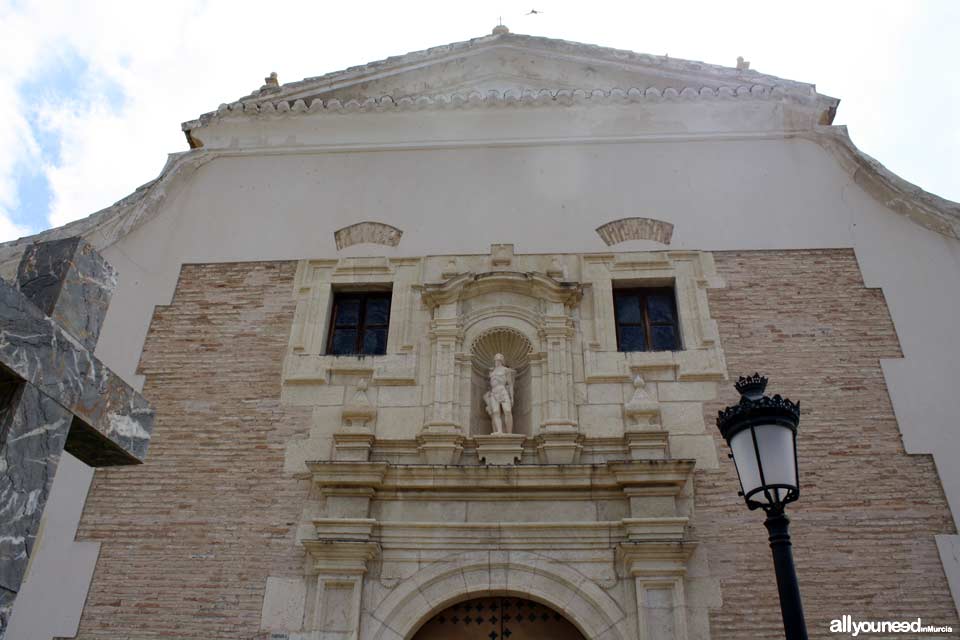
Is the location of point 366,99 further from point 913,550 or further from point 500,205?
point 913,550

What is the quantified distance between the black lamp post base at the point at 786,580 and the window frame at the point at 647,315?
4.04 metres

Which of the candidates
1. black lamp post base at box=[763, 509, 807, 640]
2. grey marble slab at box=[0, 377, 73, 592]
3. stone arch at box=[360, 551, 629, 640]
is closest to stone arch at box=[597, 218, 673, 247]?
stone arch at box=[360, 551, 629, 640]

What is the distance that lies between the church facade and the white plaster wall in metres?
0.04

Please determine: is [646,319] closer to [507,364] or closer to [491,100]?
[507,364]

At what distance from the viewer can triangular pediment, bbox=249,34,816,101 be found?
9.77 m

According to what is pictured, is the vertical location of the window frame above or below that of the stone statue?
above

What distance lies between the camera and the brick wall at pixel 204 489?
21.2 ft

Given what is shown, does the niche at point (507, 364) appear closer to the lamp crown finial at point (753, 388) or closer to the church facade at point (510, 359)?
the church facade at point (510, 359)

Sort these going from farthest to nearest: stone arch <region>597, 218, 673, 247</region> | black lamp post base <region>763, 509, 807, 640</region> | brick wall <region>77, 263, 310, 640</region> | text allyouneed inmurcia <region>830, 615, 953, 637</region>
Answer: stone arch <region>597, 218, 673, 247</region> < brick wall <region>77, 263, 310, 640</region> < text allyouneed inmurcia <region>830, 615, 953, 637</region> < black lamp post base <region>763, 509, 807, 640</region>

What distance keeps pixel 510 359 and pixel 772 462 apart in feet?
14.4

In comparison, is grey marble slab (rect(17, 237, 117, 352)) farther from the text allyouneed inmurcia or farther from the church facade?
the text allyouneed inmurcia

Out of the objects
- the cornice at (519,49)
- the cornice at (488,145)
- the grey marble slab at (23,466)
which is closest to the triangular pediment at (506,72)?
the cornice at (519,49)

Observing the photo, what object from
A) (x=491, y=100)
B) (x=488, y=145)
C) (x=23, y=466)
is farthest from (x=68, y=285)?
(x=491, y=100)

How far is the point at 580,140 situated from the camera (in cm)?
934
